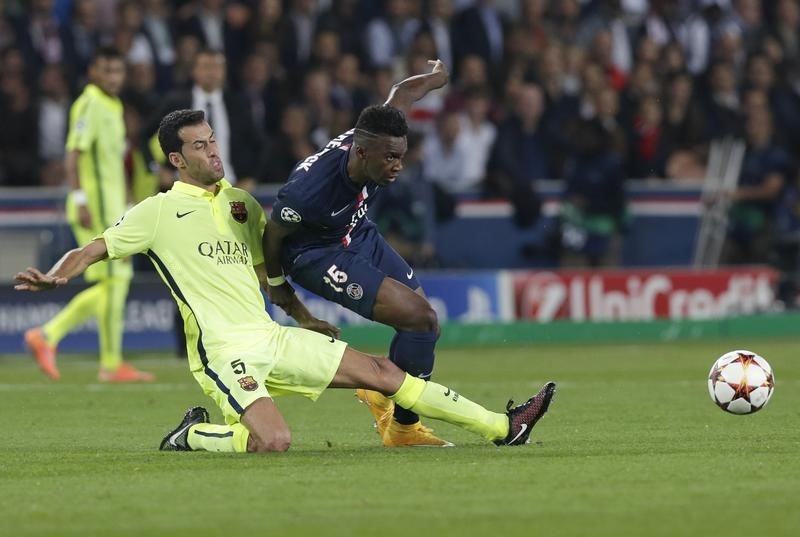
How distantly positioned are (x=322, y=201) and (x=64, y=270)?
4.42 ft

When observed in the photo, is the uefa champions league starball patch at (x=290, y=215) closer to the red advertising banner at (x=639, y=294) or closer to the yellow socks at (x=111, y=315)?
the yellow socks at (x=111, y=315)

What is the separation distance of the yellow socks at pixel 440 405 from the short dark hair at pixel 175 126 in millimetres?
1653

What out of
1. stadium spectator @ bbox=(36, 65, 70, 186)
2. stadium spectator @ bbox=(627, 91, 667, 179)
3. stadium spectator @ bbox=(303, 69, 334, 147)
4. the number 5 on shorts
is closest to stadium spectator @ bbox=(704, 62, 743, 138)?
stadium spectator @ bbox=(627, 91, 667, 179)

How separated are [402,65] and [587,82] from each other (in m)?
2.13

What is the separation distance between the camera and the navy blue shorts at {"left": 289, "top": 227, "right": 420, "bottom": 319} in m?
8.30

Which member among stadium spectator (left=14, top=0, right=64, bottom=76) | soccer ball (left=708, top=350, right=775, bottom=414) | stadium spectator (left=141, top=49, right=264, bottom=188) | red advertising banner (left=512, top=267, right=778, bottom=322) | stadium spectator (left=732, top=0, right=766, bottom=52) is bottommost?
soccer ball (left=708, top=350, right=775, bottom=414)

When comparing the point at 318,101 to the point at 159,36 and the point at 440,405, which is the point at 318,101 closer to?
the point at 159,36

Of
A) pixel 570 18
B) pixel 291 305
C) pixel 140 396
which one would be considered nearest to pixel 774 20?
pixel 570 18

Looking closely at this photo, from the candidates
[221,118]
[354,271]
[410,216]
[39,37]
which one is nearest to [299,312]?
[354,271]

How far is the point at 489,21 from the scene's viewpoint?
1989cm

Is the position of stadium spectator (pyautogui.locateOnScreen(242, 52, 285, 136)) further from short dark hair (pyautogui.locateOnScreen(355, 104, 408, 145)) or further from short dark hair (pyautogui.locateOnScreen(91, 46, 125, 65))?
short dark hair (pyautogui.locateOnScreen(355, 104, 408, 145))

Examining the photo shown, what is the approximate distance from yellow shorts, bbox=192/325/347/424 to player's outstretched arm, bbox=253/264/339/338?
41 centimetres

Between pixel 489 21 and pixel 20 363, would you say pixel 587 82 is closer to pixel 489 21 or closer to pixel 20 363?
pixel 489 21

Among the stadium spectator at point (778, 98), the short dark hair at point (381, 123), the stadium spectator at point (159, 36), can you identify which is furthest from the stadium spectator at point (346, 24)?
the short dark hair at point (381, 123)
